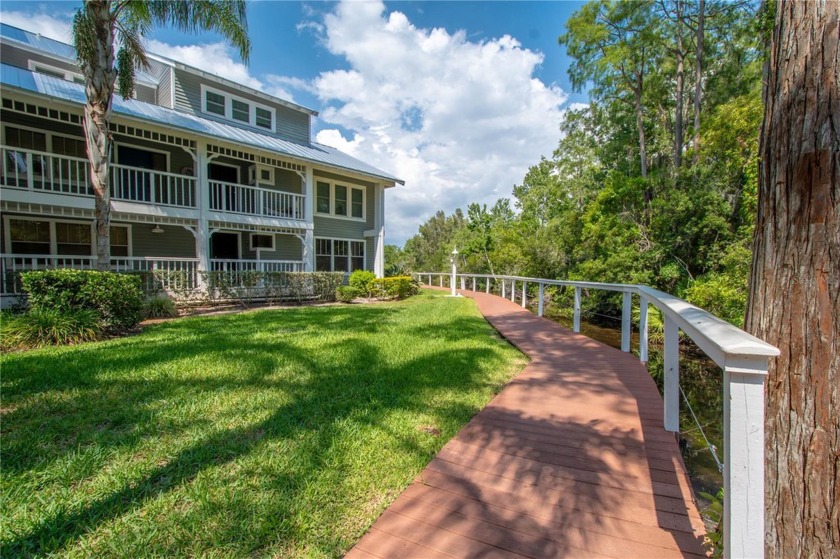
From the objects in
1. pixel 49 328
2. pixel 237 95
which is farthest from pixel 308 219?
pixel 49 328

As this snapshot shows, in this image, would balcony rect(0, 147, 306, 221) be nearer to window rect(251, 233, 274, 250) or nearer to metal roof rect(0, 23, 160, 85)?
window rect(251, 233, 274, 250)

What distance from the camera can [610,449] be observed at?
3.05m

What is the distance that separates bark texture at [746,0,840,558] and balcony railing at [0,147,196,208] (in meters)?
12.5

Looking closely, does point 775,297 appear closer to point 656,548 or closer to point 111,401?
point 656,548

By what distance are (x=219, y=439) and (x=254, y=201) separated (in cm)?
1141

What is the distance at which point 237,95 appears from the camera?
48.3 feet

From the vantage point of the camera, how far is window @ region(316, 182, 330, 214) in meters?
15.6

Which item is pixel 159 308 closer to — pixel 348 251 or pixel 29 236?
pixel 29 236

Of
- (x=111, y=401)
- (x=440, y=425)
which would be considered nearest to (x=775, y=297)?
(x=440, y=425)

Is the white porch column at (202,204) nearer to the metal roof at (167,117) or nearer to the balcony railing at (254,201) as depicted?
the balcony railing at (254,201)

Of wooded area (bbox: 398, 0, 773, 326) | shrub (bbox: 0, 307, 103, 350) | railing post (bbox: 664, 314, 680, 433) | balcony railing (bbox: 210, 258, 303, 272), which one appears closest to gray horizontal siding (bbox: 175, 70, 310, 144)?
balcony railing (bbox: 210, 258, 303, 272)

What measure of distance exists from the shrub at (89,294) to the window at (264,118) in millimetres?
10040

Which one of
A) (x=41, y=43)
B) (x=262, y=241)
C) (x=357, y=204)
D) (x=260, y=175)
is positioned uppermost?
(x=41, y=43)

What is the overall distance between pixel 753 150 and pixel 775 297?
14.3m
